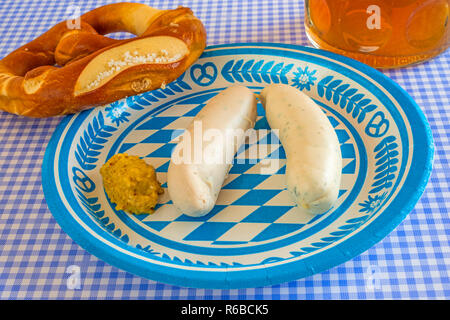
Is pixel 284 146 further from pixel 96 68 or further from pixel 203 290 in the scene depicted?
pixel 96 68

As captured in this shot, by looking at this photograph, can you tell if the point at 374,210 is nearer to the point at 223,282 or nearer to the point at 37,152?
the point at 223,282

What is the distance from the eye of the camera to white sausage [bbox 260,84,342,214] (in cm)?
104

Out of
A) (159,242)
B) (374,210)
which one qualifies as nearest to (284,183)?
(374,210)

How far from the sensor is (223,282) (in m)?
0.93

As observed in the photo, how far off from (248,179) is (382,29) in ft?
1.93

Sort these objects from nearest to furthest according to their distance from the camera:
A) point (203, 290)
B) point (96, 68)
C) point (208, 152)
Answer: point (203, 290) < point (208, 152) < point (96, 68)

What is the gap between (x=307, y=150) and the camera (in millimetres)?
1084

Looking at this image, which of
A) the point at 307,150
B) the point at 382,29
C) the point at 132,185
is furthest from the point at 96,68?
the point at 382,29

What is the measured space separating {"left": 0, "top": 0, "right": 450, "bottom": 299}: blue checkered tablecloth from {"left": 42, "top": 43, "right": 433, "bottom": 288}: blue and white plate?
0.07 meters

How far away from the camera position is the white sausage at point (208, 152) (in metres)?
1.07

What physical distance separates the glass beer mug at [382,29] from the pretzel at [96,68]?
39 centimetres

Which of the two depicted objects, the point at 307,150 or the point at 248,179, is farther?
the point at 248,179

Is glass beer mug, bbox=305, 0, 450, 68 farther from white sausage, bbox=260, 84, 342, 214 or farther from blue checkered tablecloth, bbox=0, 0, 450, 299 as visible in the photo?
white sausage, bbox=260, 84, 342, 214
